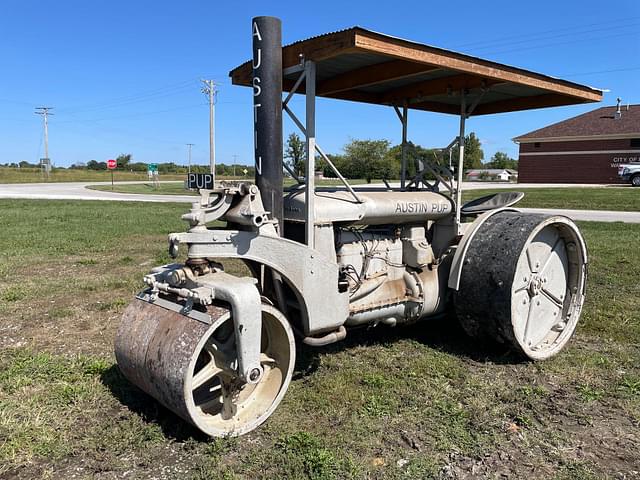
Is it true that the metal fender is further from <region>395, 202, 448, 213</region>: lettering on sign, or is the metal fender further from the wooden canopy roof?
the wooden canopy roof

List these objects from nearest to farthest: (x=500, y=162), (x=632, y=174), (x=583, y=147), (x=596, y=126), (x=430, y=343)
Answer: (x=430, y=343) → (x=632, y=174) → (x=583, y=147) → (x=596, y=126) → (x=500, y=162)

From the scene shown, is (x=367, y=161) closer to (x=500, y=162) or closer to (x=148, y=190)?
(x=148, y=190)

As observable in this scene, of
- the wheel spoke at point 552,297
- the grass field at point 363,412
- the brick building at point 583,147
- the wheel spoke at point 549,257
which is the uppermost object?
the brick building at point 583,147

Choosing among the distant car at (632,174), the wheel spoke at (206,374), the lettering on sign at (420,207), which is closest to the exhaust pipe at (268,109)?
the wheel spoke at (206,374)

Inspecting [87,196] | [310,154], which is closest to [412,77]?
[310,154]

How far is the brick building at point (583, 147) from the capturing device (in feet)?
129

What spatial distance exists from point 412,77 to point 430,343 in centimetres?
232

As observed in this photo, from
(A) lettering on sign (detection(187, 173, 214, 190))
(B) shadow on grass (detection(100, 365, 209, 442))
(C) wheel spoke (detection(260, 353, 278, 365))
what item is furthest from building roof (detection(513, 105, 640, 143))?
(B) shadow on grass (detection(100, 365, 209, 442))

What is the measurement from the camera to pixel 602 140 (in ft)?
131

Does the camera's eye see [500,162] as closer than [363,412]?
No

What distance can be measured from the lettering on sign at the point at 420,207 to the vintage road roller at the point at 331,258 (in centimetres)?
2

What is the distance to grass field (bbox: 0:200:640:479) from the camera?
2963 mm

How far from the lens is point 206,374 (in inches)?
127

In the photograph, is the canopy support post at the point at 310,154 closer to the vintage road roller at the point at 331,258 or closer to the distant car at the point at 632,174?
the vintage road roller at the point at 331,258
